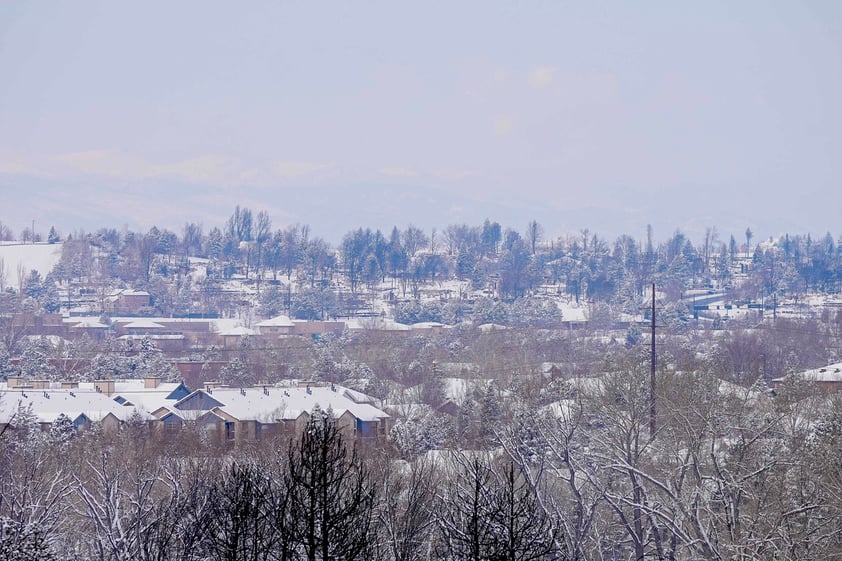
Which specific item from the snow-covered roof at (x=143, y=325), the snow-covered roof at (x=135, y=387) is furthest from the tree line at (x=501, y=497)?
the snow-covered roof at (x=143, y=325)

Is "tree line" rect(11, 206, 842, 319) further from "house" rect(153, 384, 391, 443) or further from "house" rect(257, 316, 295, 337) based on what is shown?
"house" rect(153, 384, 391, 443)

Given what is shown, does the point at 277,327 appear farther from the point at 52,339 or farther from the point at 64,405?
the point at 64,405

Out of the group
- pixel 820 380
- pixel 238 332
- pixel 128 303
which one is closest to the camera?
pixel 820 380

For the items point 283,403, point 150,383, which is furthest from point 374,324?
point 283,403

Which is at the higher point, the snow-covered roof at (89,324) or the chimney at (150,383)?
the snow-covered roof at (89,324)

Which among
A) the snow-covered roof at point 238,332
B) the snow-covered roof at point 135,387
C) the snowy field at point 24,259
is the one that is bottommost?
the snow-covered roof at point 135,387

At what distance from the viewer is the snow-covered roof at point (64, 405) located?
54750 millimetres

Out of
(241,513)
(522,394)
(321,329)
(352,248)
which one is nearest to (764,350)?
(522,394)

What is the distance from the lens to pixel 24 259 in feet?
584

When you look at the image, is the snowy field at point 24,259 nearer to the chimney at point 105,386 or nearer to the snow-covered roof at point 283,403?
the chimney at point 105,386

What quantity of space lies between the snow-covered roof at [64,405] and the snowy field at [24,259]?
110 metres

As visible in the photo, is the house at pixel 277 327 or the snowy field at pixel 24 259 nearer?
the house at pixel 277 327

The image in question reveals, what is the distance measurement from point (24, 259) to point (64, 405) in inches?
4972

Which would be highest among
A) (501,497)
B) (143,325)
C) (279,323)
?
(501,497)
